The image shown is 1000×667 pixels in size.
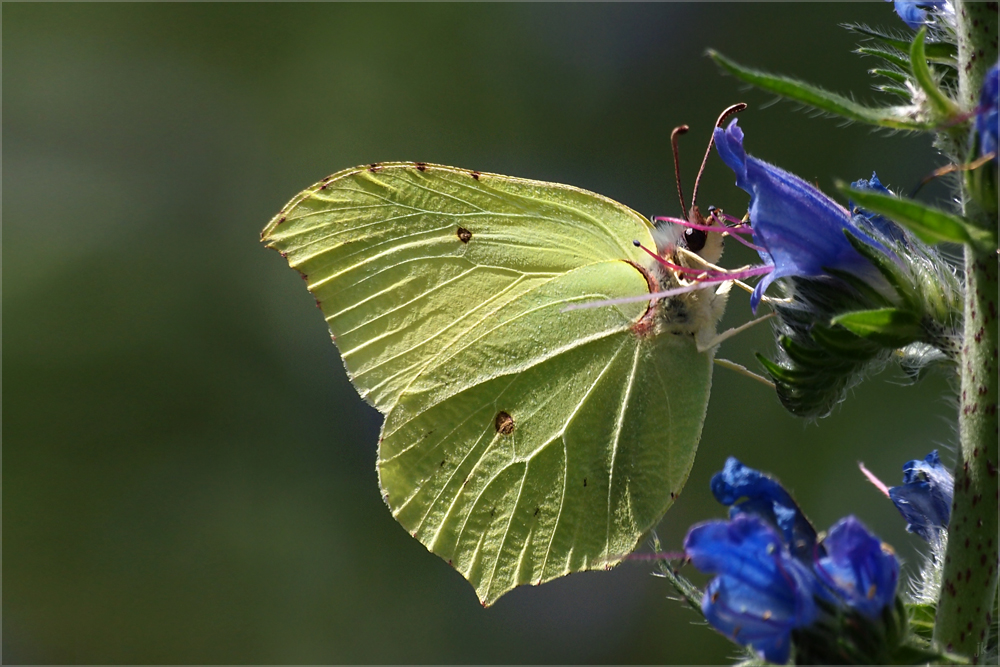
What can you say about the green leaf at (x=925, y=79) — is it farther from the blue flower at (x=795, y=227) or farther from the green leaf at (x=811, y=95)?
the blue flower at (x=795, y=227)

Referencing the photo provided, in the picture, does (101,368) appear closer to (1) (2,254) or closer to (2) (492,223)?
(1) (2,254)

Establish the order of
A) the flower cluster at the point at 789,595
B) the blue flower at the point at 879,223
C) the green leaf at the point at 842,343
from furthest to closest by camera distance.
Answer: the blue flower at the point at 879,223 < the green leaf at the point at 842,343 < the flower cluster at the point at 789,595

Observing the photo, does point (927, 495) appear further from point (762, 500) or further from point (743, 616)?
point (743, 616)

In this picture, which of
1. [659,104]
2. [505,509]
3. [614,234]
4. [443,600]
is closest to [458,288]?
[614,234]

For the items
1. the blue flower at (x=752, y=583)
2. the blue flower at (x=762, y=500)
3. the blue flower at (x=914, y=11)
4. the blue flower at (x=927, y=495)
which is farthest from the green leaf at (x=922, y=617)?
the blue flower at (x=914, y=11)

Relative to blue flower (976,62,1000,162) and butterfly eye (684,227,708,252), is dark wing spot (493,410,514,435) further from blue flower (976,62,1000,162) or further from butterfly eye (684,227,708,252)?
blue flower (976,62,1000,162)

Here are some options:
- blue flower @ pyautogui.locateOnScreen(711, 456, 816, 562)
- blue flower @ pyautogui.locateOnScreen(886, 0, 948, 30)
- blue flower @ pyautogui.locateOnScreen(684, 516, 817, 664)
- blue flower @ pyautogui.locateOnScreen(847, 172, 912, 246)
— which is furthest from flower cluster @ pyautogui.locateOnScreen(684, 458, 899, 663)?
blue flower @ pyautogui.locateOnScreen(886, 0, 948, 30)
